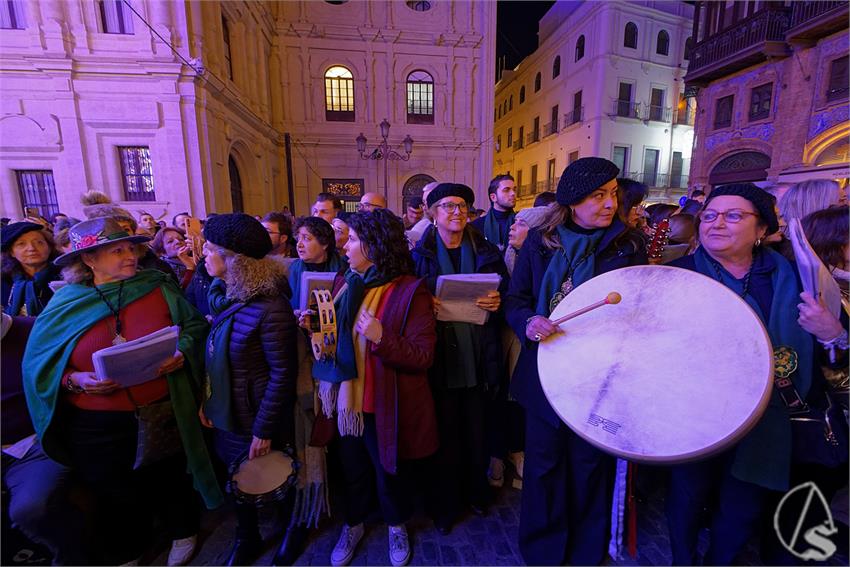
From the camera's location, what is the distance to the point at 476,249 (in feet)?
8.13

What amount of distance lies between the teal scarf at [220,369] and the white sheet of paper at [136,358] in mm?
200

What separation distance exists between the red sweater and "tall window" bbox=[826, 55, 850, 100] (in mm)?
18588

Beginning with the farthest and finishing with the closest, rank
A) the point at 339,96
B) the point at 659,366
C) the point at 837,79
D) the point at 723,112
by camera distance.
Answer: the point at 339,96, the point at 723,112, the point at 837,79, the point at 659,366

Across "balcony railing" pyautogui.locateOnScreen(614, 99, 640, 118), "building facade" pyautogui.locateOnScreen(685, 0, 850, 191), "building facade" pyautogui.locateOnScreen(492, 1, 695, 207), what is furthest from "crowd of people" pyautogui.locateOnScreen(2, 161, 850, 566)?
"balcony railing" pyautogui.locateOnScreen(614, 99, 640, 118)

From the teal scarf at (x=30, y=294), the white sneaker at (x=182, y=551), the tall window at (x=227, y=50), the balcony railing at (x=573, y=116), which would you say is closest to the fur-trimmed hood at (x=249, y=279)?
the white sneaker at (x=182, y=551)

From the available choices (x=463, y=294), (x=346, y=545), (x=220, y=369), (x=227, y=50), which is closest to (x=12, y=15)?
(x=227, y=50)

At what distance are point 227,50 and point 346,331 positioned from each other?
550 inches

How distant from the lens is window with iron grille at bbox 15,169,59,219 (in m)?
9.73

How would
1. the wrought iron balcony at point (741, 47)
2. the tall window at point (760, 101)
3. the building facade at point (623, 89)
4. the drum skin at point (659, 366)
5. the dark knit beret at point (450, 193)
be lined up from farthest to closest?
the building facade at point (623, 89) → the tall window at point (760, 101) → the wrought iron balcony at point (741, 47) → the dark knit beret at point (450, 193) → the drum skin at point (659, 366)

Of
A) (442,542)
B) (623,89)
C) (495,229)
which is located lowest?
(442,542)

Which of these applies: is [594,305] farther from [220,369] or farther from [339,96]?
[339,96]

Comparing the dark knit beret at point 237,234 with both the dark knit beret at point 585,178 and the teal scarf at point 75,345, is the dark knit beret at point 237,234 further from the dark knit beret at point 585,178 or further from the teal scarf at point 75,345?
the dark knit beret at point 585,178

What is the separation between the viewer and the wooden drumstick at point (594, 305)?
1575 millimetres

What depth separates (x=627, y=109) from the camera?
69.5 feet
